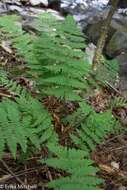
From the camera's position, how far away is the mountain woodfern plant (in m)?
2.62

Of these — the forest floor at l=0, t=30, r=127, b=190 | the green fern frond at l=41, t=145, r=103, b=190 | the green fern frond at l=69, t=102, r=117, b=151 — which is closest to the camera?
the green fern frond at l=41, t=145, r=103, b=190

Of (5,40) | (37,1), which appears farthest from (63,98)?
(37,1)

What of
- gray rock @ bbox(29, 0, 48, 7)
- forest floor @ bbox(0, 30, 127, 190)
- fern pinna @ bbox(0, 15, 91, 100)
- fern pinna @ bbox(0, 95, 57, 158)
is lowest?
gray rock @ bbox(29, 0, 48, 7)

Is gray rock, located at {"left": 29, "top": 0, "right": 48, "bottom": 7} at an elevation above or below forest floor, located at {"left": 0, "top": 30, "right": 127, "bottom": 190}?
below

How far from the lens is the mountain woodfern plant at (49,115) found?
2.62 metres

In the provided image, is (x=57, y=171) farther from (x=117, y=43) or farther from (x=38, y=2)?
(x=38, y=2)

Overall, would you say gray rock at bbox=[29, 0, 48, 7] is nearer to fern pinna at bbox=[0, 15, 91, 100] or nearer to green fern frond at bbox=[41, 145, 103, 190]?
fern pinna at bbox=[0, 15, 91, 100]

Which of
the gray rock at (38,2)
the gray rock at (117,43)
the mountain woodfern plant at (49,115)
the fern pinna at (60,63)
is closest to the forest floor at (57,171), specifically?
the mountain woodfern plant at (49,115)

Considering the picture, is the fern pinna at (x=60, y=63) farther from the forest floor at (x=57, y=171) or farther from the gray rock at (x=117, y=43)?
the gray rock at (x=117, y=43)

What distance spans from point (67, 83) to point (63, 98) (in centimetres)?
15

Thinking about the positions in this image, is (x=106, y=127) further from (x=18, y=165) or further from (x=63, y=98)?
(x=18, y=165)

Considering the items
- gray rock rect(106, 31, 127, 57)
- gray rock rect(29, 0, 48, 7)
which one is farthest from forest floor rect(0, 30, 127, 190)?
gray rock rect(29, 0, 48, 7)

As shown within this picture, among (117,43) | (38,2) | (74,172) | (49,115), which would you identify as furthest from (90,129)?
(38,2)

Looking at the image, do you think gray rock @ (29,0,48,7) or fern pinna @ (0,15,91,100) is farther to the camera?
gray rock @ (29,0,48,7)
